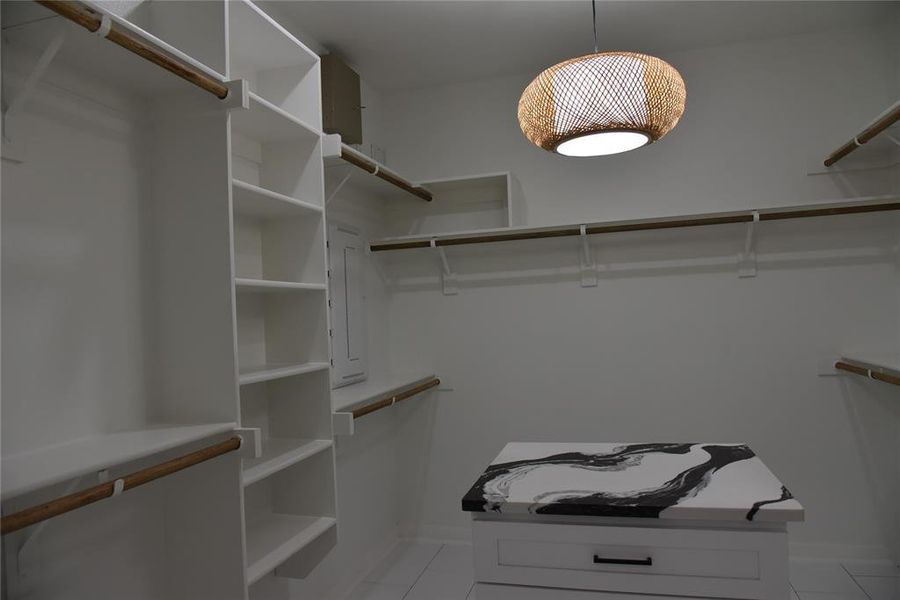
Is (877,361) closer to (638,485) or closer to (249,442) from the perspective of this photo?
(638,485)

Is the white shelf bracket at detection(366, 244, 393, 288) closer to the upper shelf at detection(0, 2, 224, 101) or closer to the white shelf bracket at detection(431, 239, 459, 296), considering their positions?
the white shelf bracket at detection(431, 239, 459, 296)

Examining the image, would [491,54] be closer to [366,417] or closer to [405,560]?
[366,417]

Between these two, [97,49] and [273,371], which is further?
[273,371]

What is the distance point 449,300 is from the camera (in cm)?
381

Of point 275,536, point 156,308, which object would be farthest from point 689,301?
point 156,308

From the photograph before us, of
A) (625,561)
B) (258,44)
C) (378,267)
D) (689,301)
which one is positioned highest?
(258,44)

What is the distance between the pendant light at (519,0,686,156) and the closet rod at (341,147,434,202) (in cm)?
96

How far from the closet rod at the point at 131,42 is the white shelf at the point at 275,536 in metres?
1.38

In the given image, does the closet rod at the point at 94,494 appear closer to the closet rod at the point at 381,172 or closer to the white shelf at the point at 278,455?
the white shelf at the point at 278,455

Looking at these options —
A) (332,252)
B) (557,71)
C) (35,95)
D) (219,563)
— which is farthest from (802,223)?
(35,95)

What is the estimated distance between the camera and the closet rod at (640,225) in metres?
3.07

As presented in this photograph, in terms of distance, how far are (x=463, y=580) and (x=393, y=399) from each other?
100cm

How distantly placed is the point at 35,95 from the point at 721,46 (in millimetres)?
3227

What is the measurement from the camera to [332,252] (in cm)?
319
